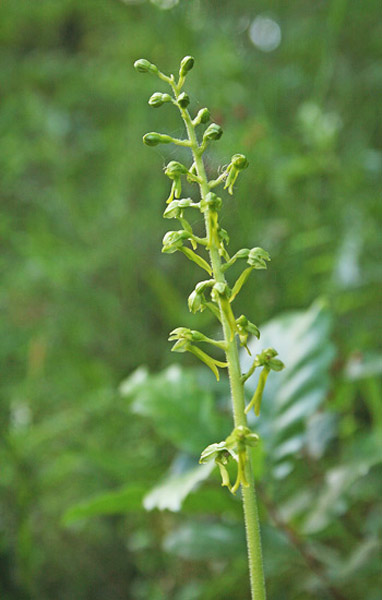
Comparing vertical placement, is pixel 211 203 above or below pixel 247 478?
above

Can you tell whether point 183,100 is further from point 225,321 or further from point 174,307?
point 174,307

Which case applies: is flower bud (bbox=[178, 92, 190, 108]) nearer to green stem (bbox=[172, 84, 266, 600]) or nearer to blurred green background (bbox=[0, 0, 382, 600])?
green stem (bbox=[172, 84, 266, 600])

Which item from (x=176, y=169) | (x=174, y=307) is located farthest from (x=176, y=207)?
(x=174, y=307)

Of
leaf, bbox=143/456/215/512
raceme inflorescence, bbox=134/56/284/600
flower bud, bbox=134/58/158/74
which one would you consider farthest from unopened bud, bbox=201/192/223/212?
leaf, bbox=143/456/215/512

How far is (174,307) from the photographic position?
1328 millimetres

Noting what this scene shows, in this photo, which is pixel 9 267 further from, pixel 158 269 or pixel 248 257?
pixel 248 257

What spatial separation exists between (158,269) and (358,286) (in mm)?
640

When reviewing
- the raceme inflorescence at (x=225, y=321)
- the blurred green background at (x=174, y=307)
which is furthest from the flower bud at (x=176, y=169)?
the blurred green background at (x=174, y=307)

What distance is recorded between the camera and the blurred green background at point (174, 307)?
768 mm

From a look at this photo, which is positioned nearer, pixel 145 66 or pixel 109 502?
pixel 145 66

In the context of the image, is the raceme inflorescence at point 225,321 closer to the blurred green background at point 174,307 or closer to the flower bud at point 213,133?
the flower bud at point 213,133

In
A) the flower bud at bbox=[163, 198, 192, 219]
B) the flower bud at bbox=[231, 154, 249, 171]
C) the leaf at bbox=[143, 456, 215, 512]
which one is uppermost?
the flower bud at bbox=[231, 154, 249, 171]

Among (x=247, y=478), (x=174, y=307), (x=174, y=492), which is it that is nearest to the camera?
(x=247, y=478)

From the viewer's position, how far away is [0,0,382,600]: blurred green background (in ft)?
2.52
